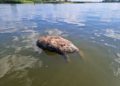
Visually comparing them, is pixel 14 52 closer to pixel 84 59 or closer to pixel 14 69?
pixel 14 69

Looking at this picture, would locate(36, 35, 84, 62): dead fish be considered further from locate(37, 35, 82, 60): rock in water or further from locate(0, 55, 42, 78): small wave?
locate(0, 55, 42, 78): small wave

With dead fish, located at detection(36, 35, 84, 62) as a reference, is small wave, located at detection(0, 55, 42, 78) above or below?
below

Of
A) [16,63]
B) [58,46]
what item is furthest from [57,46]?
[16,63]

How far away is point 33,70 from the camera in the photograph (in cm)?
862

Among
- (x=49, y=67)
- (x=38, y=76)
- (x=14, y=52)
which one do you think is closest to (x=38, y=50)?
(x=14, y=52)

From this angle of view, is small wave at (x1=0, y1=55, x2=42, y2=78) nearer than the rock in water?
Yes

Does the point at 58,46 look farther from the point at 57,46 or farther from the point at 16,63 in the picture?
the point at 16,63

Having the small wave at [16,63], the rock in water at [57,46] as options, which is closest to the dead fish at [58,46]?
the rock in water at [57,46]

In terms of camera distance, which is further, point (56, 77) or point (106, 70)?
point (106, 70)

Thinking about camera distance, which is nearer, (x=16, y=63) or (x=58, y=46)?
(x=16, y=63)

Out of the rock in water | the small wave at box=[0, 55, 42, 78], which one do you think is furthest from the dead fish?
the small wave at box=[0, 55, 42, 78]

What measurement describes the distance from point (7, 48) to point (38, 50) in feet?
7.06

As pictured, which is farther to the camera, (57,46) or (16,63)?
(57,46)

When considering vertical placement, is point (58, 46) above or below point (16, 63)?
above
